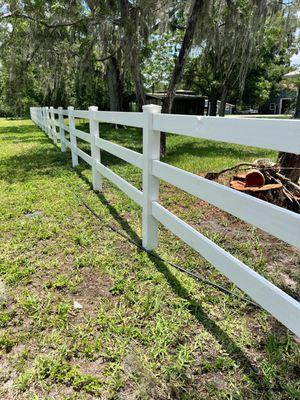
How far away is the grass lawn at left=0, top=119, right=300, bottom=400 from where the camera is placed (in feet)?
5.59

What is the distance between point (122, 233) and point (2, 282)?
4.45 ft

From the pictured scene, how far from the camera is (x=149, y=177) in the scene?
293cm

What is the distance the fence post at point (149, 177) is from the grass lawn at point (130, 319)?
0.61ft

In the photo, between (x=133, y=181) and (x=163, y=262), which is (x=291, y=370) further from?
(x=133, y=181)

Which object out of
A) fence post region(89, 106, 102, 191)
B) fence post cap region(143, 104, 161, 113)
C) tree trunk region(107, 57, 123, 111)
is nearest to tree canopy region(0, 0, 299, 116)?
fence post region(89, 106, 102, 191)

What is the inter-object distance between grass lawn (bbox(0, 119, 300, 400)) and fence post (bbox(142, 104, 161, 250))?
19cm

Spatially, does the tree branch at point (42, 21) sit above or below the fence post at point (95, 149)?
above

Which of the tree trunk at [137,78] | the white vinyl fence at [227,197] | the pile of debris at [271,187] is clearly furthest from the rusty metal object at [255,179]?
the tree trunk at [137,78]

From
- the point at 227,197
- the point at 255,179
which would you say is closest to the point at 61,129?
the point at 255,179

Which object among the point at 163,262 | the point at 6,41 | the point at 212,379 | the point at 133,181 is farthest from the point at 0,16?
the point at 212,379

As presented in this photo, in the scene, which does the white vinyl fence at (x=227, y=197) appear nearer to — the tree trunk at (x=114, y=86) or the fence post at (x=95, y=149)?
the fence post at (x=95, y=149)

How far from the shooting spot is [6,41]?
940 cm

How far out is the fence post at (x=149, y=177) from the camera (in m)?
2.79

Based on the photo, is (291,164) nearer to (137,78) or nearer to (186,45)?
(186,45)
